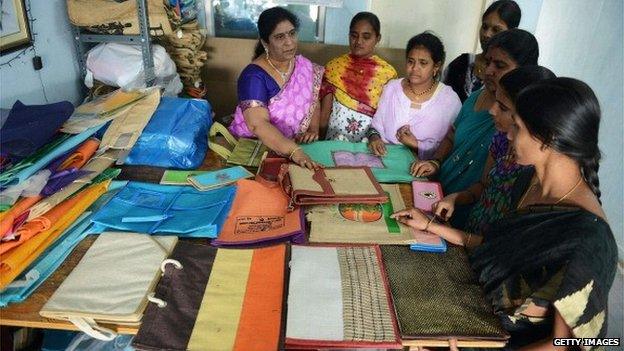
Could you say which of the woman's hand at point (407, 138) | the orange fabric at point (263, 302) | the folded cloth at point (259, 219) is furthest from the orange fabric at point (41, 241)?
the woman's hand at point (407, 138)

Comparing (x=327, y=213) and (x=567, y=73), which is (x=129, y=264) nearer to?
(x=327, y=213)

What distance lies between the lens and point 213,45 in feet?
11.9

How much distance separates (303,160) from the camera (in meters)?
1.83

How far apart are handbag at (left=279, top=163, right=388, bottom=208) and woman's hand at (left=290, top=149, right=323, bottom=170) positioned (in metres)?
0.03

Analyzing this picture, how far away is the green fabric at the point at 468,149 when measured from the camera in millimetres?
1957

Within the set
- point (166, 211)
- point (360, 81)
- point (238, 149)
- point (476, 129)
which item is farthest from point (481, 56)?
point (166, 211)

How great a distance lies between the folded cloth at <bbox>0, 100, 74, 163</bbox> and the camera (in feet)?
4.74

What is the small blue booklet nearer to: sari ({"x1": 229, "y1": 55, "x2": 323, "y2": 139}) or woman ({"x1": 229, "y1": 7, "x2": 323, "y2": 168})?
woman ({"x1": 229, "y1": 7, "x2": 323, "y2": 168})

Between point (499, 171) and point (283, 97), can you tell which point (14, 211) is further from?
point (499, 171)

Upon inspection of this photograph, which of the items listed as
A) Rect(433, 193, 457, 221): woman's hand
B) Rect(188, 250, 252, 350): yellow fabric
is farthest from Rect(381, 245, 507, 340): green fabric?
Rect(188, 250, 252, 350): yellow fabric

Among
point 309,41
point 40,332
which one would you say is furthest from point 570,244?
point 309,41

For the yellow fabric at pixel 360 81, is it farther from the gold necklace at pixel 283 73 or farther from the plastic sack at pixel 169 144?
the plastic sack at pixel 169 144

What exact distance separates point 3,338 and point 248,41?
2871 millimetres

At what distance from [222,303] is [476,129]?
147 cm
